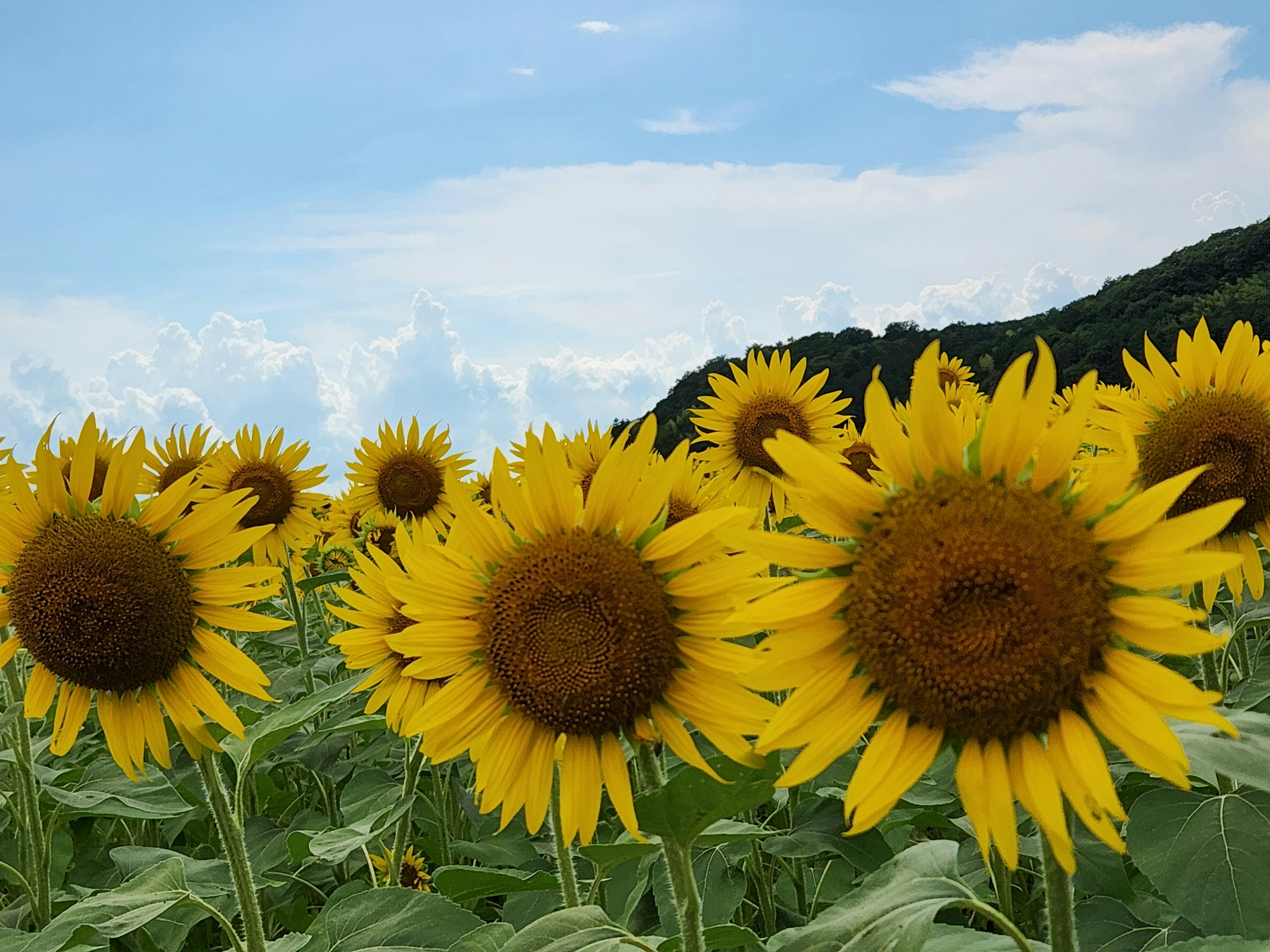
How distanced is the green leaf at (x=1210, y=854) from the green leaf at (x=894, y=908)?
764 mm

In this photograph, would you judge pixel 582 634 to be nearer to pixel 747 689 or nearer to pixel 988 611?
pixel 747 689

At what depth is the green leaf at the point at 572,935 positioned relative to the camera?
1932mm

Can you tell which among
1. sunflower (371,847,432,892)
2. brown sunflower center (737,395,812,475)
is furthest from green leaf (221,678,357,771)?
brown sunflower center (737,395,812,475)

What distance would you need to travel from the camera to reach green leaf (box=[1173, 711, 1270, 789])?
176 centimetres

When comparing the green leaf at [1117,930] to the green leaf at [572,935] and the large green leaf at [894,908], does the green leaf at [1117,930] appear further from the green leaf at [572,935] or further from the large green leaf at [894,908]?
the green leaf at [572,935]

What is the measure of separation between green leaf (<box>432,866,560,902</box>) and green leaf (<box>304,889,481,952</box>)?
0.06 m

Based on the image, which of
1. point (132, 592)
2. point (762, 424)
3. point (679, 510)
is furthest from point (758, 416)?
point (132, 592)

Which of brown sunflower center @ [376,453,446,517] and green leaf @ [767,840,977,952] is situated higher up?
brown sunflower center @ [376,453,446,517]

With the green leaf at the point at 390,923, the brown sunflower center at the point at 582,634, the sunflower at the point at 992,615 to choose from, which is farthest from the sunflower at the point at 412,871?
the sunflower at the point at 992,615

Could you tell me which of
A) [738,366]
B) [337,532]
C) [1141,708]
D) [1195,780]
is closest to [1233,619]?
[1195,780]

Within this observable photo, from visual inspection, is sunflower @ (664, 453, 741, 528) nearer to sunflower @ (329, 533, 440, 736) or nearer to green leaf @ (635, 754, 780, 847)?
sunflower @ (329, 533, 440, 736)

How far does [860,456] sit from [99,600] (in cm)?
490

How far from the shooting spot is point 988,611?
66.9 inches

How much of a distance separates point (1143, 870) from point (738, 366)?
5538 millimetres
